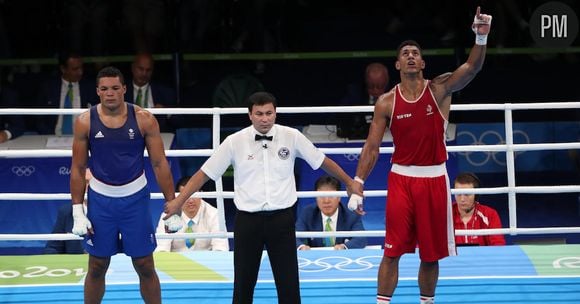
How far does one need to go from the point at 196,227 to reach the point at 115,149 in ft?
6.76

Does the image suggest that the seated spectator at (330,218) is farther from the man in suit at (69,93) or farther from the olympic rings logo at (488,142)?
the man in suit at (69,93)

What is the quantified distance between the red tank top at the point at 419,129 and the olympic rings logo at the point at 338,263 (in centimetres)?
125

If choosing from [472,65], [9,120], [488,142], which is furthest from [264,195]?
[9,120]

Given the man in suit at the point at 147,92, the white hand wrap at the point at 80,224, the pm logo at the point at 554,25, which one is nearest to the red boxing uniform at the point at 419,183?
the white hand wrap at the point at 80,224

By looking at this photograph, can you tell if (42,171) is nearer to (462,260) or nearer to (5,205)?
(5,205)

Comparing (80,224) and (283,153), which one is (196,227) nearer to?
(80,224)

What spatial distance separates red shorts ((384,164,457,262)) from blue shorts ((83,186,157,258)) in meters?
1.36

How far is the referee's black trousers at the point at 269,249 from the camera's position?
18.7 feet

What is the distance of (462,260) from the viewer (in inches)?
279

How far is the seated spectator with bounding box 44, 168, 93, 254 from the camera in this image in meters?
7.61

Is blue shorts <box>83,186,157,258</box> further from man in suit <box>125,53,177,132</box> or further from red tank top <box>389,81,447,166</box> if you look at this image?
man in suit <box>125,53,177,132</box>

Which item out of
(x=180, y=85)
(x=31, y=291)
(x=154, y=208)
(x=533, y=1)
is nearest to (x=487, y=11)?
(x=533, y=1)

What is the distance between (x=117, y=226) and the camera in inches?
228

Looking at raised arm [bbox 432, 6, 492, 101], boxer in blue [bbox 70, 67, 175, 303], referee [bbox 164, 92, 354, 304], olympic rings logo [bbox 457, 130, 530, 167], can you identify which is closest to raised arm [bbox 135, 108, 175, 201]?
boxer in blue [bbox 70, 67, 175, 303]
